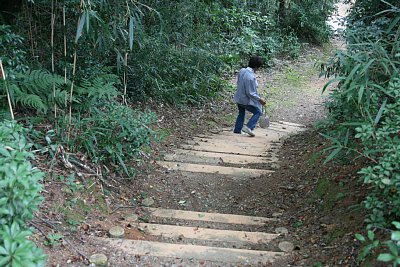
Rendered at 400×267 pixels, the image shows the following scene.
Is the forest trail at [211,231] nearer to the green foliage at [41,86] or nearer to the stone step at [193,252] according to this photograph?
the stone step at [193,252]

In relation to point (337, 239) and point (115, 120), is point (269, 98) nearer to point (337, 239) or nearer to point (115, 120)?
point (115, 120)

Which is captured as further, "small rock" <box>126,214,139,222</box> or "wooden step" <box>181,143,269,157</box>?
"wooden step" <box>181,143,269,157</box>

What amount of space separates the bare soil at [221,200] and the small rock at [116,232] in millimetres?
59

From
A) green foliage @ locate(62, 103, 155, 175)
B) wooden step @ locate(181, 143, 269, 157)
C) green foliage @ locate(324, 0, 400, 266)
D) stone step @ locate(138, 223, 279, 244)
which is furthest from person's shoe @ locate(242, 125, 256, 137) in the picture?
stone step @ locate(138, 223, 279, 244)

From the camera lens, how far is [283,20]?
48.5 ft

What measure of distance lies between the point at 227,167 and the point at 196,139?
1.47m

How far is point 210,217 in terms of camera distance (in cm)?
364

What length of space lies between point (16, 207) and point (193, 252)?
1.25 metres

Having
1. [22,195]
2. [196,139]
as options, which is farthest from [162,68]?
[22,195]

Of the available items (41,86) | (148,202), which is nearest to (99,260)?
(148,202)

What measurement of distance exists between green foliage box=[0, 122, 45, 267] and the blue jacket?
15.2ft

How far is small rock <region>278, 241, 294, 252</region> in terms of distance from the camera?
294cm

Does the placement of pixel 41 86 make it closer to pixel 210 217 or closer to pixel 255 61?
pixel 210 217

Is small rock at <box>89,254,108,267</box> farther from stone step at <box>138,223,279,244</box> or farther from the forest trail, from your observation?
stone step at <box>138,223,279,244</box>
